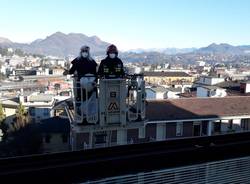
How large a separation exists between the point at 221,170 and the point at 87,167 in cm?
71

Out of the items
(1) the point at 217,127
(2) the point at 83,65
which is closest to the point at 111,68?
(2) the point at 83,65

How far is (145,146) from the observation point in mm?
1852

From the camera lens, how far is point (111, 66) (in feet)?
19.9

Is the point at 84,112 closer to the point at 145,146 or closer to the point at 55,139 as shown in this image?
the point at 145,146

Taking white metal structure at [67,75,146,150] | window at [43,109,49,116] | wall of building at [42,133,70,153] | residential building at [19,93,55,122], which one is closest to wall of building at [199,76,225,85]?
→ residential building at [19,93,55,122]

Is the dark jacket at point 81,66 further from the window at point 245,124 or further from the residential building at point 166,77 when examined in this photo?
the residential building at point 166,77

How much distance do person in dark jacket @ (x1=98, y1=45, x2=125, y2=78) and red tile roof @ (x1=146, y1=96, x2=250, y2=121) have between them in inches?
528

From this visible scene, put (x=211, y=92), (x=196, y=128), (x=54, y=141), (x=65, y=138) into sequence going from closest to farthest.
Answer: (x=196, y=128)
(x=54, y=141)
(x=65, y=138)
(x=211, y=92)

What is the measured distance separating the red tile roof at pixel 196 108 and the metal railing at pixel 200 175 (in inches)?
688

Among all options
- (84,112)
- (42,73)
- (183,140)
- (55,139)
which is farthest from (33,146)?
(42,73)

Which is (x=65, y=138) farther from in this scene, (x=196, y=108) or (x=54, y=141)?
(x=196, y=108)

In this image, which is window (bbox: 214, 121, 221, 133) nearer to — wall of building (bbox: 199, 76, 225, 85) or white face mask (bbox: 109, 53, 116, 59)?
white face mask (bbox: 109, 53, 116, 59)

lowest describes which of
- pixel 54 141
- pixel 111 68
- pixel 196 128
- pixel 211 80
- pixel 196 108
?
pixel 54 141

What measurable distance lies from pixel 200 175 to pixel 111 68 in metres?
4.40
